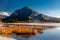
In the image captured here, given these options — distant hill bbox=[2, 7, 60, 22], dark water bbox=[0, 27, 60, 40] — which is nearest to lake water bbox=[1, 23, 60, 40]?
dark water bbox=[0, 27, 60, 40]

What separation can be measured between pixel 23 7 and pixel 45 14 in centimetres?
59

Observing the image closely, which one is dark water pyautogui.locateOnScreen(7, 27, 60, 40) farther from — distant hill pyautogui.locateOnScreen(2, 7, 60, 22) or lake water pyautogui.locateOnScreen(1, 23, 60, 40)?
distant hill pyautogui.locateOnScreen(2, 7, 60, 22)

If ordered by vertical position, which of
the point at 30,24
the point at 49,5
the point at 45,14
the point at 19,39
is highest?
the point at 49,5

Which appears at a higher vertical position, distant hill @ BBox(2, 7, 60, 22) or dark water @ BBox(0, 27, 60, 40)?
distant hill @ BBox(2, 7, 60, 22)

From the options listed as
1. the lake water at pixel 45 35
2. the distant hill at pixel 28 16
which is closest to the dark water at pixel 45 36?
the lake water at pixel 45 35

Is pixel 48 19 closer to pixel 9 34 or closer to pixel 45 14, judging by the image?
pixel 45 14

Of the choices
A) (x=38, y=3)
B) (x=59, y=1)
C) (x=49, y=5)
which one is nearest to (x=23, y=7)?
(x=38, y=3)

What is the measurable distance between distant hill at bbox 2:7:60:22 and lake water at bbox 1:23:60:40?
264 mm

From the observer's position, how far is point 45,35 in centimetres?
381

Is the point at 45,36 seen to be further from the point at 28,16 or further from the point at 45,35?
the point at 28,16

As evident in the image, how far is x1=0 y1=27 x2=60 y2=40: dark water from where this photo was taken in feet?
12.1

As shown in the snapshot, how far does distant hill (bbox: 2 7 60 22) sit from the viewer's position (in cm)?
372

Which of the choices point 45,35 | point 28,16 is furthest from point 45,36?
point 28,16

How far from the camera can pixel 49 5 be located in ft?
12.3
